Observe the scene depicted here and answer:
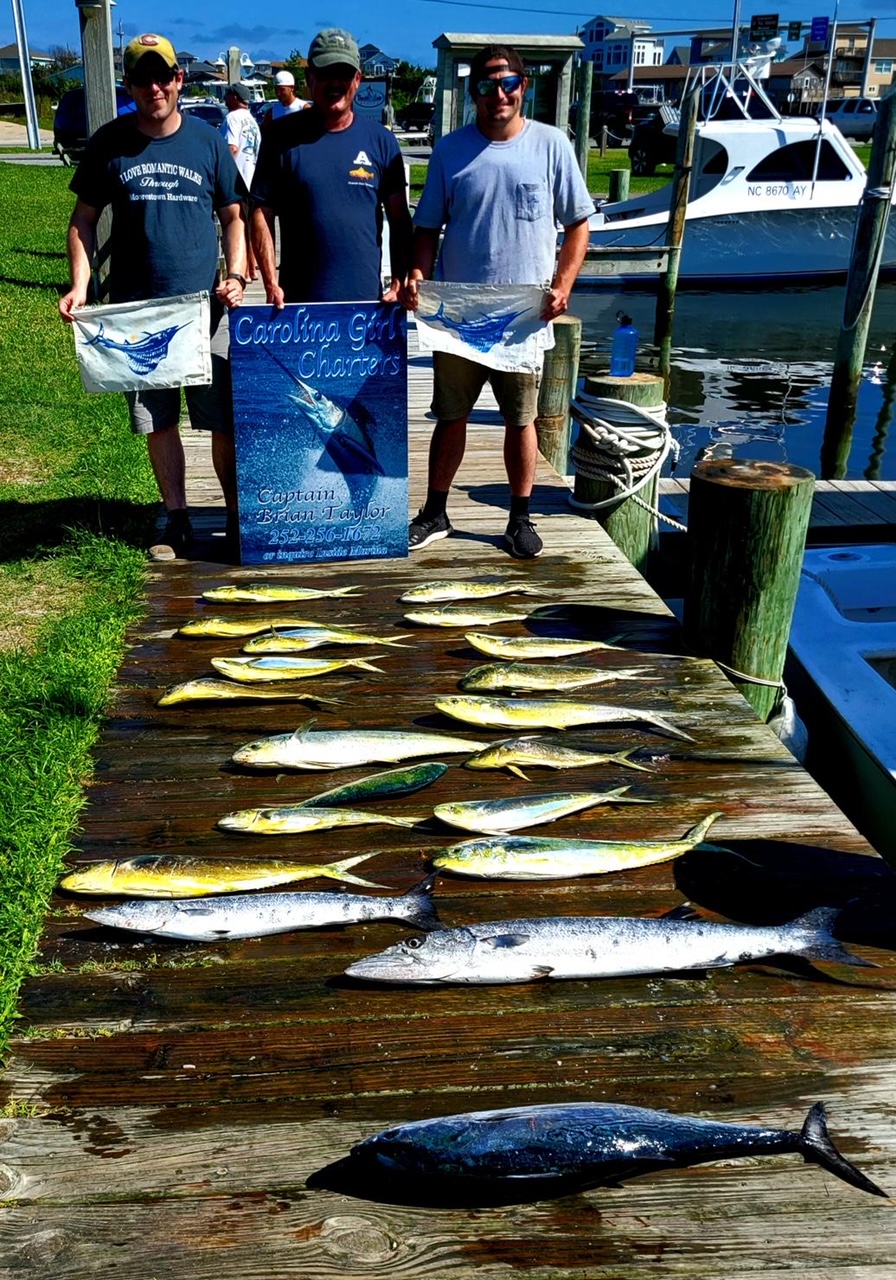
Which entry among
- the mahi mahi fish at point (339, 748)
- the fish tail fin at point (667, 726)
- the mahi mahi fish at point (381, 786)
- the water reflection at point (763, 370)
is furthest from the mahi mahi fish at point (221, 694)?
the water reflection at point (763, 370)

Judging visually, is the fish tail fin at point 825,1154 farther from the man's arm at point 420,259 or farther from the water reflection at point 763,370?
the water reflection at point 763,370

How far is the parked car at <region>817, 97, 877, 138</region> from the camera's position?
39.9m

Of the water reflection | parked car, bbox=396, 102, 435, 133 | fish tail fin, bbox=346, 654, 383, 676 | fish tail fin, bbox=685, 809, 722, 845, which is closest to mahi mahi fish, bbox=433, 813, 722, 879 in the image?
fish tail fin, bbox=685, 809, 722, 845

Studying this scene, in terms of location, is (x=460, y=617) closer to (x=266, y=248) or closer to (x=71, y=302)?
(x=266, y=248)

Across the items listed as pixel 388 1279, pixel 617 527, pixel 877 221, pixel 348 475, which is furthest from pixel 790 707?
pixel 877 221

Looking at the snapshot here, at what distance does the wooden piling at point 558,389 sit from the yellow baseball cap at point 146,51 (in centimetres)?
374

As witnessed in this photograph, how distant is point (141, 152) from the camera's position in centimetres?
459

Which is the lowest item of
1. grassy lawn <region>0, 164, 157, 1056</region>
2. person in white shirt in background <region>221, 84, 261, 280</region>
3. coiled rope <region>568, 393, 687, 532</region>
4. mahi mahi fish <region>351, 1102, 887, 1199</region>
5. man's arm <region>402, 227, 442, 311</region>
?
grassy lawn <region>0, 164, 157, 1056</region>

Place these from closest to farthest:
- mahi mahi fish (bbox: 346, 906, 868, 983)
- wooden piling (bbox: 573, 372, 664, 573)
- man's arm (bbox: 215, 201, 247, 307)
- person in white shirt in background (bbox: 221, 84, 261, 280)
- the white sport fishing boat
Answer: mahi mahi fish (bbox: 346, 906, 868, 983)
man's arm (bbox: 215, 201, 247, 307)
wooden piling (bbox: 573, 372, 664, 573)
person in white shirt in background (bbox: 221, 84, 261, 280)
the white sport fishing boat

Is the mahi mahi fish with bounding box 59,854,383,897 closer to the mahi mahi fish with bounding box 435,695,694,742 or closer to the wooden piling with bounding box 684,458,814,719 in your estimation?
the mahi mahi fish with bounding box 435,695,694,742

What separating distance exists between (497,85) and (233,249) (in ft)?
4.30

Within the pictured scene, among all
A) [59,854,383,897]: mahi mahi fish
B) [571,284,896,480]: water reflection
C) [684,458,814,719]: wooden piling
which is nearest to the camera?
[59,854,383,897]: mahi mahi fish

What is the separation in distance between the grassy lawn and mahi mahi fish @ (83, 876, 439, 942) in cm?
29

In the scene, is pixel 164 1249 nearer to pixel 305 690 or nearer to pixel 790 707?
pixel 305 690
